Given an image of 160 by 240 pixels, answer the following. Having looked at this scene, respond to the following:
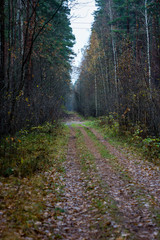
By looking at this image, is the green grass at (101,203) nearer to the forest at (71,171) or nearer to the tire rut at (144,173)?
the forest at (71,171)

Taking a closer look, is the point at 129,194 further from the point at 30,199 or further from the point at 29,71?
the point at 29,71

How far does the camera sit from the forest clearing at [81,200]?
3.62 m

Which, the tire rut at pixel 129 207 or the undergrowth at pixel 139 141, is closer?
the tire rut at pixel 129 207

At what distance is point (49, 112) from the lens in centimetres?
1622

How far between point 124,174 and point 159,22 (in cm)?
1540

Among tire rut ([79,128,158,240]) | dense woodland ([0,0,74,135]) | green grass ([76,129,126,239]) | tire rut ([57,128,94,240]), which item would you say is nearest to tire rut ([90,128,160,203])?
tire rut ([79,128,158,240])

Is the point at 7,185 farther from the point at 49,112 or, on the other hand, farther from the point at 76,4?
the point at 49,112

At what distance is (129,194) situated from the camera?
5309 mm

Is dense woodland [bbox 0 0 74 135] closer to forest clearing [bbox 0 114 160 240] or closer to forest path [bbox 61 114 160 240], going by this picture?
forest clearing [bbox 0 114 160 240]

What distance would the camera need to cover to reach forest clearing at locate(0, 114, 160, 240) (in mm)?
3617

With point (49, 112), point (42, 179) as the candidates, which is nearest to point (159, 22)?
point (49, 112)

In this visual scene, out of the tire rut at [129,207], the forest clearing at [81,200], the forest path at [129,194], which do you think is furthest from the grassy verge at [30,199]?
the tire rut at [129,207]

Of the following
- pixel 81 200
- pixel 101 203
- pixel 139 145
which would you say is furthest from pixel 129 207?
pixel 139 145

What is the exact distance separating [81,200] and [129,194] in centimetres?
135
